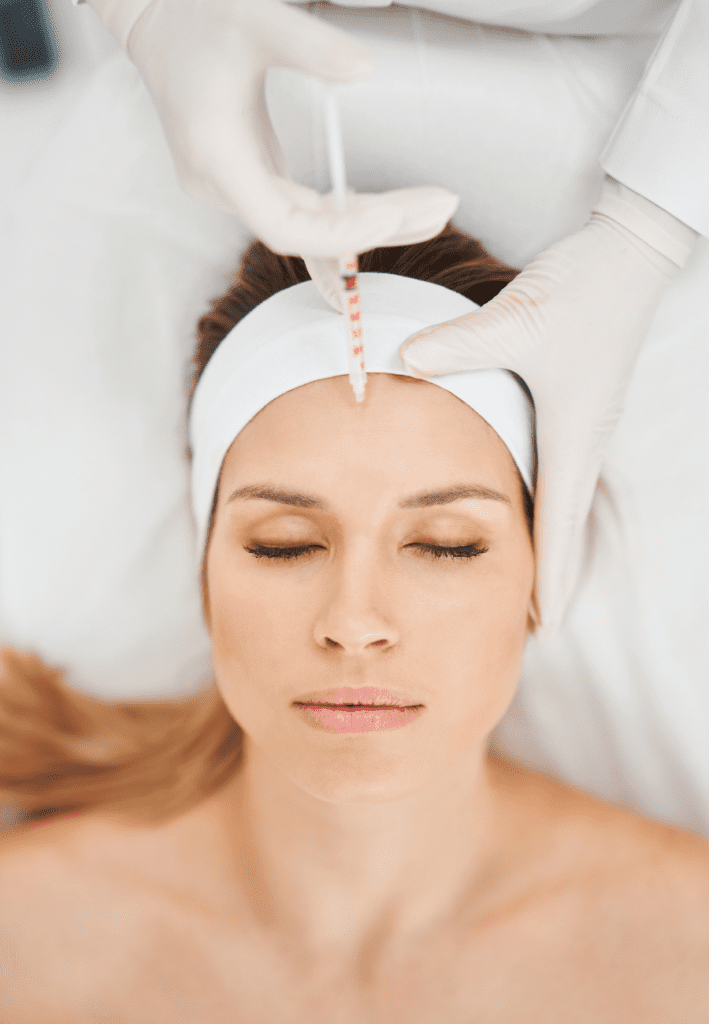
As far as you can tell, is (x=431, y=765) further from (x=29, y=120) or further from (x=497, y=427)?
(x=29, y=120)

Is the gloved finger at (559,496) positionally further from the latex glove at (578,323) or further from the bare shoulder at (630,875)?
the bare shoulder at (630,875)

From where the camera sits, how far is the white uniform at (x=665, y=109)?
3.80ft

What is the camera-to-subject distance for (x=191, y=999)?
1.25 m

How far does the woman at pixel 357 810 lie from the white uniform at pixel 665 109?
25cm

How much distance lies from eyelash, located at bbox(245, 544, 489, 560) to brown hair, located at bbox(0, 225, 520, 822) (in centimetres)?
47

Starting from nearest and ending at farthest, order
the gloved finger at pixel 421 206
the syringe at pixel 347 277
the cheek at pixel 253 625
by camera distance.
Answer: the syringe at pixel 347 277 < the gloved finger at pixel 421 206 < the cheek at pixel 253 625

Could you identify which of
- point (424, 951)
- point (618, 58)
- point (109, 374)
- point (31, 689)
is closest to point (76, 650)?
point (31, 689)

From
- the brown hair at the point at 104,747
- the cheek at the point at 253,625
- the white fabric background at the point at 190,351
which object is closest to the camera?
the cheek at the point at 253,625

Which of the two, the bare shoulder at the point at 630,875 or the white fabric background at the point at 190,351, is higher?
the white fabric background at the point at 190,351

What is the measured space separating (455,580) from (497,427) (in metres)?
0.24

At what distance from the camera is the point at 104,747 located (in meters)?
1.61

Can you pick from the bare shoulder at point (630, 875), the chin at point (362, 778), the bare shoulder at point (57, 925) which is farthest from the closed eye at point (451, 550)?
the bare shoulder at point (57, 925)

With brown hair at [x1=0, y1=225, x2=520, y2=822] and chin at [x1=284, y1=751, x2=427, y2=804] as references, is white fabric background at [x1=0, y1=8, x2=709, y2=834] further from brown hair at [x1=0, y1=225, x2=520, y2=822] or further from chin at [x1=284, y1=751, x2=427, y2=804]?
chin at [x1=284, y1=751, x2=427, y2=804]

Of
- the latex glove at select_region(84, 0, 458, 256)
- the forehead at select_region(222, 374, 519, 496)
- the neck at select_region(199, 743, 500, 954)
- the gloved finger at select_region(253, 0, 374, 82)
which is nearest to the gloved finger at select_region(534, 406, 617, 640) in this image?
the forehead at select_region(222, 374, 519, 496)
